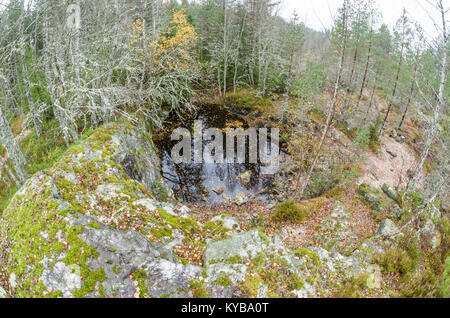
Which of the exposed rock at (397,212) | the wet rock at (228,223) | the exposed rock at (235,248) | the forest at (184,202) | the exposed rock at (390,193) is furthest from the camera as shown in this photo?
the exposed rock at (390,193)

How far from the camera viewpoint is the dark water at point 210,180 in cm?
1282

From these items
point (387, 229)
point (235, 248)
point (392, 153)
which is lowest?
point (387, 229)

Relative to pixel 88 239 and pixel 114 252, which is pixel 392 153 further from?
pixel 88 239

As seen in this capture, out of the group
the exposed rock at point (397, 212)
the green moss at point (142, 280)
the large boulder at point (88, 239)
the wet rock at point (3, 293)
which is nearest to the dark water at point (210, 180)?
the large boulder at point (88, 239)

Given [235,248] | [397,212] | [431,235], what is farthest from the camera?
[397,212]

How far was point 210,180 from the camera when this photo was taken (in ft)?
45.3

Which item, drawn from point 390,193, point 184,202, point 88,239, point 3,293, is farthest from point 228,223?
point 390,193

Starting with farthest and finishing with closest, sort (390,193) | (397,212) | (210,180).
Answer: (210,180) < (390,193) < (397,212)

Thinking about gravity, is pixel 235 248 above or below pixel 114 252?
below

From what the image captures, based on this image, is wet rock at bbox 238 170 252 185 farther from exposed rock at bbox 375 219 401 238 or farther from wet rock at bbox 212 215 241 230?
exposed rock at bbox 375 219 401 238

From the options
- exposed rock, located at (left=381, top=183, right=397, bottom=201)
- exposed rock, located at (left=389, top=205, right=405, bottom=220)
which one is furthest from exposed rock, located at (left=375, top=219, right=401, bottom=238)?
exposed rock, located at (left=381, top=183, right=397, bottom=201)

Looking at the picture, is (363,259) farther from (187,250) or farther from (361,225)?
(187,250)

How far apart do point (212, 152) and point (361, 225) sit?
10.2 m

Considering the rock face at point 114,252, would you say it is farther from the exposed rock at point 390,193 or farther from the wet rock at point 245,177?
the exposed rock at point 390,193
